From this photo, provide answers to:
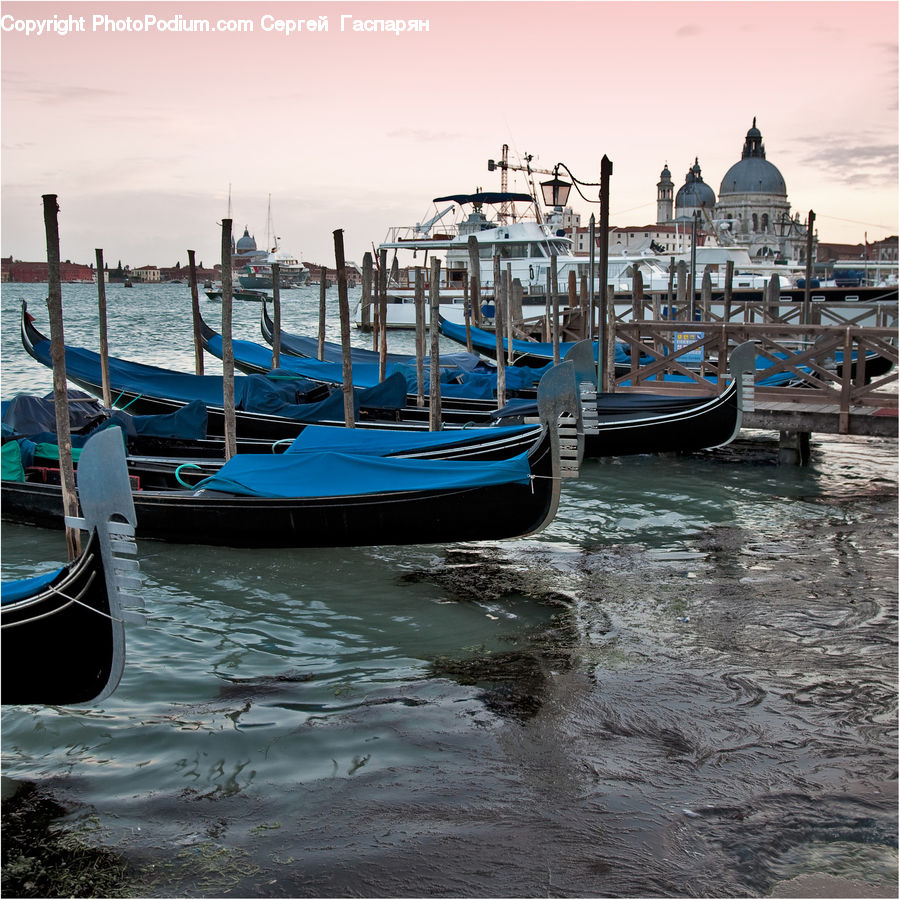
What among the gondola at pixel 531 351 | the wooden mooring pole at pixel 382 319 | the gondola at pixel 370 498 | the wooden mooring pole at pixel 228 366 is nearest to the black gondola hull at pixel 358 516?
the gondola at pixel 370 498

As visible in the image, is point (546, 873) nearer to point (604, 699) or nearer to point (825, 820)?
point (825, 820)

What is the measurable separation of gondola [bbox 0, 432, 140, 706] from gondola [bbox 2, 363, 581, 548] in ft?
9.41

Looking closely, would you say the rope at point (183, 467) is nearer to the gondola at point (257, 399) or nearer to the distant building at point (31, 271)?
the gondola at point (257, 399)

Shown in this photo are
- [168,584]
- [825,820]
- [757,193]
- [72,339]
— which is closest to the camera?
[825,820]

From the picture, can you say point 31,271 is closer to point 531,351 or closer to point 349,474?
point 531,351

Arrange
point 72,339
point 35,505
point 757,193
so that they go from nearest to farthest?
point 35,505
point 72,339
point 757,193

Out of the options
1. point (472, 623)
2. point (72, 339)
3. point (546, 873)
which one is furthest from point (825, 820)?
point (72, 339)

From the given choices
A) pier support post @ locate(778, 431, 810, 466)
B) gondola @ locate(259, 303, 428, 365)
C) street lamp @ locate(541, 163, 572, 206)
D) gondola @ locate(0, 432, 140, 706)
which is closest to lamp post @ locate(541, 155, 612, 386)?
street lamp @ locate(541, 163, 572, 206)

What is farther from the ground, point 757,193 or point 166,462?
point 757,193

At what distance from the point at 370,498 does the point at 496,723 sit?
104 inches

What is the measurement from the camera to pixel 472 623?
19.7ft

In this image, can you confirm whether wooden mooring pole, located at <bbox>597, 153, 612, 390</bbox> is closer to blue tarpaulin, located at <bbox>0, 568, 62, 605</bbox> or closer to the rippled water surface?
the rippled water surface

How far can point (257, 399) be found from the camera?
36.0 ft

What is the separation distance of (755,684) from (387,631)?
2.12 metres
